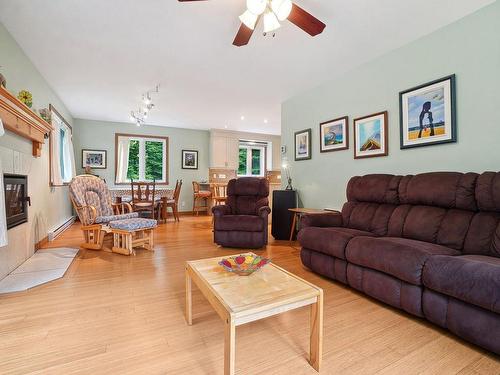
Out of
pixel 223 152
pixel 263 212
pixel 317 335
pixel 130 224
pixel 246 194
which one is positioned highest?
pixel 223 152

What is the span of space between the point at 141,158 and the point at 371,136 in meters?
5.78

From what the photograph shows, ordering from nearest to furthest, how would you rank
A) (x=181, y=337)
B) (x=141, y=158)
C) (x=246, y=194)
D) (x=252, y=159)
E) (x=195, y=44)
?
1. (x=181, y=337)
2. (x=195, y=44)
3. (x=246, y=194)
4. (x=141, y=158)
5. (x=252, y=159)

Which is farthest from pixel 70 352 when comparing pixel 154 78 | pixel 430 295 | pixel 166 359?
pixel 154 78

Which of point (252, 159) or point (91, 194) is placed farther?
point (252, 159)

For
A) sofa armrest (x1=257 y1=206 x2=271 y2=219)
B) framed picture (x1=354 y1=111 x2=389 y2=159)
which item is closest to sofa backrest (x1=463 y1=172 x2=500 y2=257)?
framed picture (x1=354 y1=111 x2=389 y2=159)

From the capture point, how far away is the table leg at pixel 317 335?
128cm

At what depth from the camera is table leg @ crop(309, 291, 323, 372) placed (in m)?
1.28

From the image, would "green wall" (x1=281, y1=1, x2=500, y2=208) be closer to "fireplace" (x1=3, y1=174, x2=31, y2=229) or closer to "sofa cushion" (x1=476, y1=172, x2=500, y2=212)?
"sofa cushion" (x1=476, y1=172, x2=500, y2=212)

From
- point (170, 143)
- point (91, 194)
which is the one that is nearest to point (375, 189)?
point (91, 194)

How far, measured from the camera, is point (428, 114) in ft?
8.48

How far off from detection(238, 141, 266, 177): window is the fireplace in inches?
→ 221

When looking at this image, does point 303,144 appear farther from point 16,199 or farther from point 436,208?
point 16,199

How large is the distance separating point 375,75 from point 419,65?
52cm

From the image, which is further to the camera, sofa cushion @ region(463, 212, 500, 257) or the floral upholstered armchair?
the floral upholstered armchair
